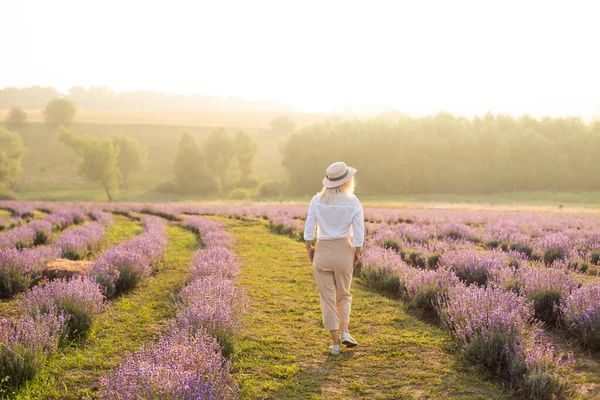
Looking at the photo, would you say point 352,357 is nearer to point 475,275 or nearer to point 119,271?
point 475,275

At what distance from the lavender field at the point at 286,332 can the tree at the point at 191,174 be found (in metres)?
54.7

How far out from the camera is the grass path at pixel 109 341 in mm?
4062

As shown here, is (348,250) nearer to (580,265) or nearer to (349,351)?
(349,351)

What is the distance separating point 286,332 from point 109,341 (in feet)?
7.22

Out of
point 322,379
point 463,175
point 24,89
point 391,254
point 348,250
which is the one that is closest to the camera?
point 322,379

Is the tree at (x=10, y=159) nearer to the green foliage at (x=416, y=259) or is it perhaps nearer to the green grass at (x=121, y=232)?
the green grass at (x=121, y=232)

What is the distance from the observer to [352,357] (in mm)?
5008

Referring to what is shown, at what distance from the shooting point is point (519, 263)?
26.6 feet

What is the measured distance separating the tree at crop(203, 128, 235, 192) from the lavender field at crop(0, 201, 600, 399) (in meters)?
55.3

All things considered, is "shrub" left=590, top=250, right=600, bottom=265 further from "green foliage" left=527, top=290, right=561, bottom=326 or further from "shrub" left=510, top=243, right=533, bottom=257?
"green foliage" left=527, top=290, right=561, bottom=326

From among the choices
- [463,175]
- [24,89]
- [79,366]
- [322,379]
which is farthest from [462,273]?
[24,89]

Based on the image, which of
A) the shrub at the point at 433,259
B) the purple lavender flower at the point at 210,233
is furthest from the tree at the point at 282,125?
the shrub at the point at 433,259

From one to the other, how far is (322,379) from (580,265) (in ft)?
20.1

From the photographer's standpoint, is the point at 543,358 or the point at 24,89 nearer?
the point at 543,358
